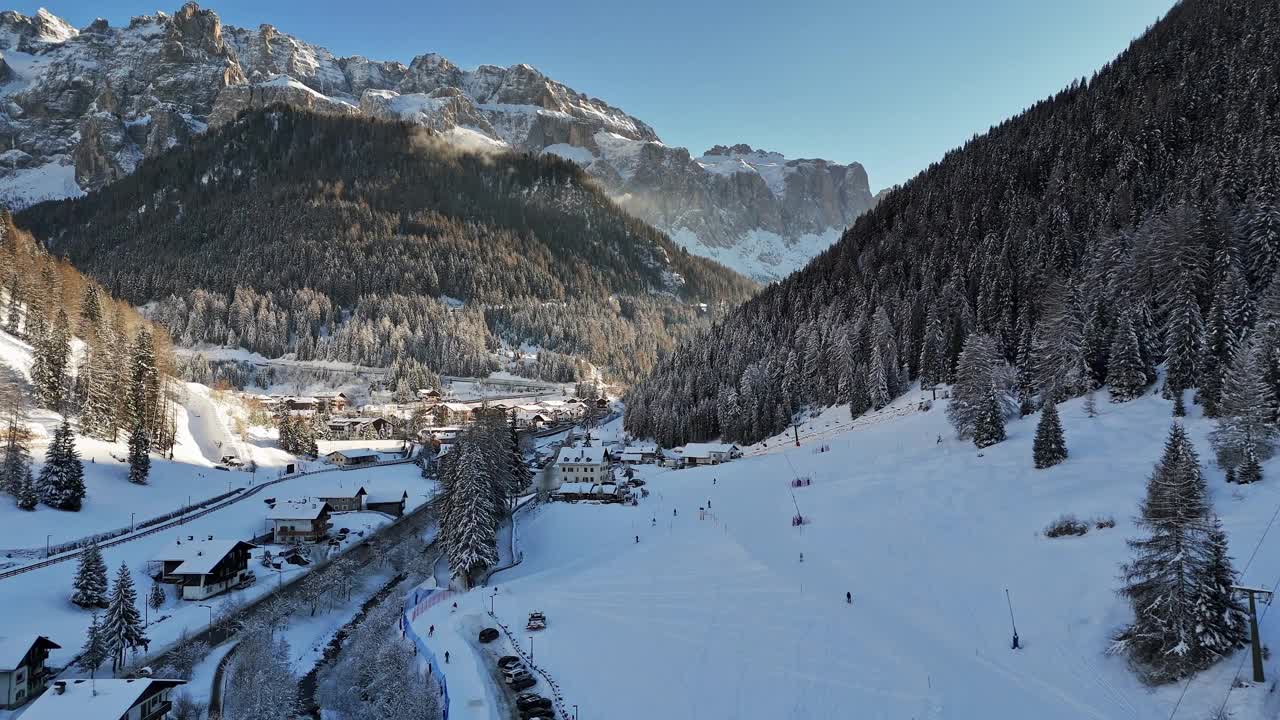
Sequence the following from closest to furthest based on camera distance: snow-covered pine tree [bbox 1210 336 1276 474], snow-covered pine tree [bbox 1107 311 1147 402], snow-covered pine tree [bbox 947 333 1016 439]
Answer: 1. snow-covered pine tree [bbox 1210 336 1276 474]
2. snow-covered pine tree [bbox 1107 311 1147 402]
3. snow-covered pine tree [bbox 947 333 1016 439]

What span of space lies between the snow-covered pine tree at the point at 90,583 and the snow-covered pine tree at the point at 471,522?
18298mm

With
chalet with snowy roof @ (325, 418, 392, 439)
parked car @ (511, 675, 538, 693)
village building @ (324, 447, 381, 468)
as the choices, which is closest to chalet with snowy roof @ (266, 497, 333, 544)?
village building @ (324, 447, 381, 468)

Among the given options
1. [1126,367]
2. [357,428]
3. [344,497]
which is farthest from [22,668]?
[357,428]

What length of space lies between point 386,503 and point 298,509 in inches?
508

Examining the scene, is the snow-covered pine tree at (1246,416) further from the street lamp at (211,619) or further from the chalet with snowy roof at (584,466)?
the chalet with snowy roof at (584,466)

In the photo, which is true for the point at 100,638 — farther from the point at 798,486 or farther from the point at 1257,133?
the point at 1257,133

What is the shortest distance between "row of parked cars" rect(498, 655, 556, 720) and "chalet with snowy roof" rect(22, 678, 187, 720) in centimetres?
1306

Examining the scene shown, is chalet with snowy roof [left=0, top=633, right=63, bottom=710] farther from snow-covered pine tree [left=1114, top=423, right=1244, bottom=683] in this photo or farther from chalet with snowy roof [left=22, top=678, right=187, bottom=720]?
snow-covered pine tree [left=1114, top=423, right=1244, bottom=683]

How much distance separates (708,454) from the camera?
8450 centimetres

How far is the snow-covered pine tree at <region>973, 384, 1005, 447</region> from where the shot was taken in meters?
49.3

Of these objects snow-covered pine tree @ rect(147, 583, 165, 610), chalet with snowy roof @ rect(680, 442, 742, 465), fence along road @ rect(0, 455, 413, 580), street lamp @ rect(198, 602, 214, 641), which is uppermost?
chalet with snowy roof @ rect(680, 442, 742, 465)

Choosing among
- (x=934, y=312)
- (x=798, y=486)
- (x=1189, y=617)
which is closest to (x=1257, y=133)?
(x=934, y=312)

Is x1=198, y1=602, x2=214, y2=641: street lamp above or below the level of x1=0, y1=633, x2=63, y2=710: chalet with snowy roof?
below

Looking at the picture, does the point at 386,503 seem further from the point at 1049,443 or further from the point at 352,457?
the point at 1049,443
